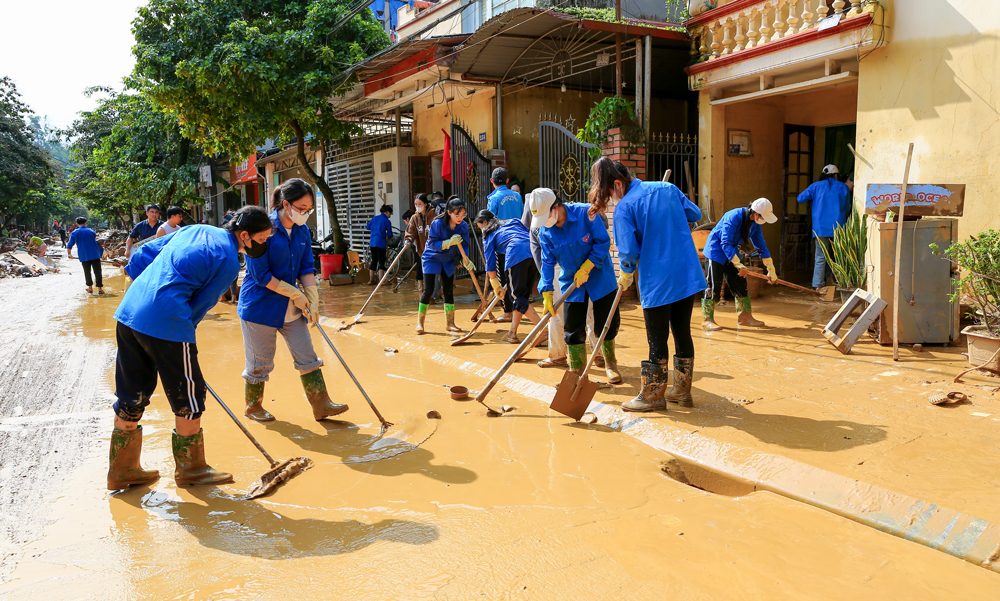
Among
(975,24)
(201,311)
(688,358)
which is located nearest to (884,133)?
(975,24)

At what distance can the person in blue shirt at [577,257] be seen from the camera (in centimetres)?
506

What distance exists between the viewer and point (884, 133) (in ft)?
24.2

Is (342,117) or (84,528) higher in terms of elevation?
(342,117)

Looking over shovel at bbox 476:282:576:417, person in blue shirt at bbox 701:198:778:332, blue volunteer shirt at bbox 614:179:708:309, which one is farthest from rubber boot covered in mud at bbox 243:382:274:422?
person in blue shirt at bbox 701:198:778:332

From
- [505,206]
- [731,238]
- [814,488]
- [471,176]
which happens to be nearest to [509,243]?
[505,206]

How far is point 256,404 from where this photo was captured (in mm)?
4863

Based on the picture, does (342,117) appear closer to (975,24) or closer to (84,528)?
(975,24)

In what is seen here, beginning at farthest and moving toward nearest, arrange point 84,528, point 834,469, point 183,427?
point 183,427 → point 834,469 → point 84,528

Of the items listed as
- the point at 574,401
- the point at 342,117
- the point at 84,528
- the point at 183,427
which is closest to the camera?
the point at 84,528

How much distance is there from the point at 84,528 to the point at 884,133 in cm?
807

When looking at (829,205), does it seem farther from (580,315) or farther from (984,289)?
(580,315)

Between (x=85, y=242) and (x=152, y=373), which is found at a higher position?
(x=85, y=242)

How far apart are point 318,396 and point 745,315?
5.00m

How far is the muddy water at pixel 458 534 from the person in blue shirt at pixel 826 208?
6.05 metres
